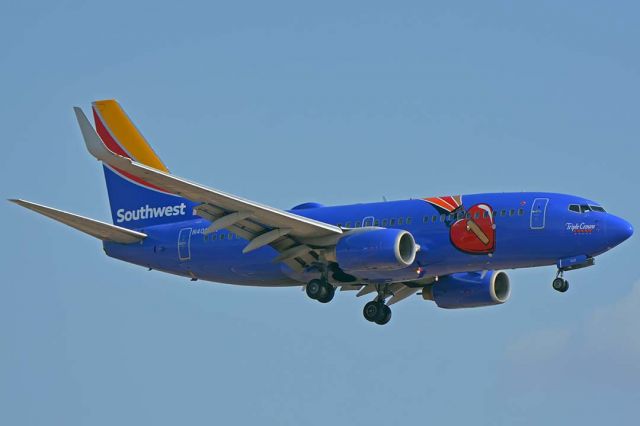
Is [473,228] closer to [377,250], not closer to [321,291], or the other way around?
[377,250]

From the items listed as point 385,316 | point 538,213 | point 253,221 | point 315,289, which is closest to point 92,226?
point 253,221

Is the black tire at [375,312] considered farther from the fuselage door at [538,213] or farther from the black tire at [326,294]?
the fuselage door at [538,213]

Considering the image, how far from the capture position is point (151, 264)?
60.2 metres

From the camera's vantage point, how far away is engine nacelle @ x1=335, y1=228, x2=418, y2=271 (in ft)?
176

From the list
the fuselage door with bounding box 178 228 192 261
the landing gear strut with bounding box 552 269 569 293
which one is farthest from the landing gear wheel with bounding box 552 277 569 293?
the fuselage door with bounding box 178 228 192 261

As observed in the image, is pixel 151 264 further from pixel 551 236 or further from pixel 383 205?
pixel 551 236

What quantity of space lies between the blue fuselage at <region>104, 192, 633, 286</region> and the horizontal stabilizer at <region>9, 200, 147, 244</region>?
2.16 meters

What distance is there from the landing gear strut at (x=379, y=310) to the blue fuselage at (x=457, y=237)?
2507mm

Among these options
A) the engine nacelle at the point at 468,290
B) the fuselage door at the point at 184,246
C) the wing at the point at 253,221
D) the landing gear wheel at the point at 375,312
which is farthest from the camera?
the engine nacelle at the point at 468,290

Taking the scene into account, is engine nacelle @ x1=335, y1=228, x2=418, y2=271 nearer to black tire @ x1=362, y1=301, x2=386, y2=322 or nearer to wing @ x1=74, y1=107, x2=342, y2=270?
wing @ x1=74, y1=107, x2=342, y2=270

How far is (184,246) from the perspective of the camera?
59.3 metres

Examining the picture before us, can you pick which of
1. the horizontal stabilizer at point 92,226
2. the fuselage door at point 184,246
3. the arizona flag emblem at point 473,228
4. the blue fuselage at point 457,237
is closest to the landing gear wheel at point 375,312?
the blue fuselage at point 457,237

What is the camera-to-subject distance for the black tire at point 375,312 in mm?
59812

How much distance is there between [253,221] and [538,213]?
10642 millimetres
